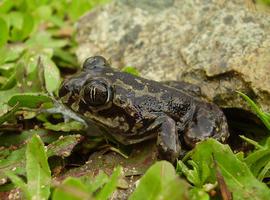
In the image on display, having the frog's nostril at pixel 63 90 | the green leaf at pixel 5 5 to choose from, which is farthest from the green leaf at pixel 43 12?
the frog's nostril at pixel 63 90

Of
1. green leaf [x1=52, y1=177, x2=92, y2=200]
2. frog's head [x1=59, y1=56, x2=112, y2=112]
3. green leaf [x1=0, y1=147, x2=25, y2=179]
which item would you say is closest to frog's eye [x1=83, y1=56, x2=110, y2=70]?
frog's head [x1=59, y1=56, x2=112, y2=112]

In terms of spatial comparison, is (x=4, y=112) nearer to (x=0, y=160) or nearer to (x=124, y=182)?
(x=0, y=160)

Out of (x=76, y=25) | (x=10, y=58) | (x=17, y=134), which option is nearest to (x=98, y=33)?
(x=76, y=25)

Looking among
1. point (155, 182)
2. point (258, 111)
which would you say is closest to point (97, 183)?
point (155, 182)

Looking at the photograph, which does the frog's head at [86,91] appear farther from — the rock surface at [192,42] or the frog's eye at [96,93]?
the rock surface at [192,42]

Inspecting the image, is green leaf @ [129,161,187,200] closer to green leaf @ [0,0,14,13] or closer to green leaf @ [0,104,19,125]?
green leaf @ [0,104,19,125]

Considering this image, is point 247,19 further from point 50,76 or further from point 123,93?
point 50,76
